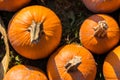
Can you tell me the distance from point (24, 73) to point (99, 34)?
452 mm

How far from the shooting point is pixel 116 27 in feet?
5.89

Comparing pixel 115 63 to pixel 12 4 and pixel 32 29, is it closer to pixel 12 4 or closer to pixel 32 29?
pixel 32 29

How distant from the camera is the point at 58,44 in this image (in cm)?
183

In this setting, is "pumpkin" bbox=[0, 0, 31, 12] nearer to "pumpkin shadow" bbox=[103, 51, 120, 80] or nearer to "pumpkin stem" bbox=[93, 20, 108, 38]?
"pumpkin stem" bbox=[93, 20, 108, 38]

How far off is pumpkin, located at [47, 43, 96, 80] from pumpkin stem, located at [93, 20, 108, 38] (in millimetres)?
130

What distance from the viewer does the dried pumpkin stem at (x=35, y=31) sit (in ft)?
5.20

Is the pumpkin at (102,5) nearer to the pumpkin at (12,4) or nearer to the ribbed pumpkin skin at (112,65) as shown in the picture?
the ribbed pumpkin skin at (112,65)

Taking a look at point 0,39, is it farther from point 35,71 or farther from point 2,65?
point 35,71

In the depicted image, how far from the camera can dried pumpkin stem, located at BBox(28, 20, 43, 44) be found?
1584 millimetres

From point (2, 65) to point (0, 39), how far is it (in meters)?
0.17

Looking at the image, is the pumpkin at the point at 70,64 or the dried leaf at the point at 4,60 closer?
the pumpkin at the point at 70,64

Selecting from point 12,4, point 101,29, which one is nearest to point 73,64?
point 101,29

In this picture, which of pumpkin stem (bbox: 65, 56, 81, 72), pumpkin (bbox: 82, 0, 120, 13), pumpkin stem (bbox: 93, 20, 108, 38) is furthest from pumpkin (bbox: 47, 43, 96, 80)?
pumpkin (bbox: 82, 0, 120, 13)

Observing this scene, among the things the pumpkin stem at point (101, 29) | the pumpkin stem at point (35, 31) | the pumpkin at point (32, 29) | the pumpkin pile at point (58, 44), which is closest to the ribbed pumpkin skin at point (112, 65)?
the pumpkin pile at point (58, 44)
